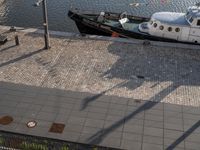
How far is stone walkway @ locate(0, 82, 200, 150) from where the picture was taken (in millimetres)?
15758

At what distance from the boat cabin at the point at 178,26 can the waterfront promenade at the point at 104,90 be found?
95 centimetres

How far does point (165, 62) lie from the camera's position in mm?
21875

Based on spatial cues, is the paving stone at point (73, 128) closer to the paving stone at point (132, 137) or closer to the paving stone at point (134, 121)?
the paving stone at point (132, 137)

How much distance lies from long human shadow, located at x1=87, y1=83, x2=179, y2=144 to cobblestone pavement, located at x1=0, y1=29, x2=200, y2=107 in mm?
55

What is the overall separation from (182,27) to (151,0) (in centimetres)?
1179

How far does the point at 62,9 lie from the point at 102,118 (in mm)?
18721

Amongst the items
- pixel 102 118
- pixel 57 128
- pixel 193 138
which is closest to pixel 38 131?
pixel 57 128

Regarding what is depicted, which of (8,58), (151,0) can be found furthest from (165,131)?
(151,0)

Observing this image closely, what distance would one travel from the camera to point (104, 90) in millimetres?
19078

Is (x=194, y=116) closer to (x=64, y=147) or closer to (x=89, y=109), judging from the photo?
(x=89, y=109)

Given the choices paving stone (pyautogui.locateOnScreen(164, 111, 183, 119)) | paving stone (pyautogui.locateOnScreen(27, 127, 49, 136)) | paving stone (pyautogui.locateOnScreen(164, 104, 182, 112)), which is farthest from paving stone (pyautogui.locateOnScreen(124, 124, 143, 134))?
paving stone (pyautogui.locateOnScreen(27, 127, 49, 136))

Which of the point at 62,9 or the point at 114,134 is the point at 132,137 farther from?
the point at 62,9

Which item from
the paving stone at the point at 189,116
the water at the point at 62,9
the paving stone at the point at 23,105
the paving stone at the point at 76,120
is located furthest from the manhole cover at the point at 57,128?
the water at the point at 62,9

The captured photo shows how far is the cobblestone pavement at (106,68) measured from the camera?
19.2m
